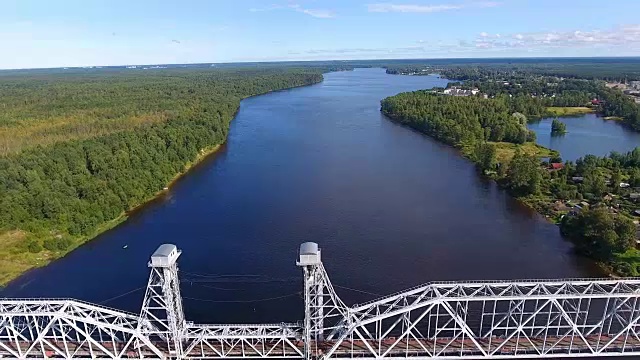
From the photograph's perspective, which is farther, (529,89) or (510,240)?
(529,89)

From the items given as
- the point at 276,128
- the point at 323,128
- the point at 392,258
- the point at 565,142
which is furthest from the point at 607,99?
the point at 392,258

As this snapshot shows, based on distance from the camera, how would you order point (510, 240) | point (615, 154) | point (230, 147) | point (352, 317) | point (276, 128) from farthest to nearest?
point (276, 128)
point (230, 147)
point (615, 154)
point (510, 240)
point (352, 317)

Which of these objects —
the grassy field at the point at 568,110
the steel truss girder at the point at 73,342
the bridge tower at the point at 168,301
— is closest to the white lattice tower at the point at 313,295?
the bridge tower at the point at 168,301

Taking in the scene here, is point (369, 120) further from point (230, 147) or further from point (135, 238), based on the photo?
point (135, 238)

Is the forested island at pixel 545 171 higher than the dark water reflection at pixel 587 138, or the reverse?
the forested island at pixel 545 171

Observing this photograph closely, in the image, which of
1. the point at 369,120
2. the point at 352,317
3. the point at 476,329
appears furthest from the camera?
the point at 369,120

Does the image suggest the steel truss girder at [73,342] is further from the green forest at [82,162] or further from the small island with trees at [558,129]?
the small island with trees at [558,129]

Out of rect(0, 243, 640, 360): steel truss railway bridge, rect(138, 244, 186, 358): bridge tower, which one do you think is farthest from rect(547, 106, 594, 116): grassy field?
rect(138, 244, 186, 358): bridge tower
